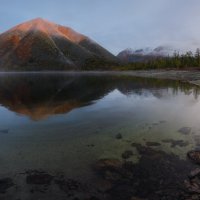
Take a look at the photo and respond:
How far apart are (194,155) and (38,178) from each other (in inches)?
444

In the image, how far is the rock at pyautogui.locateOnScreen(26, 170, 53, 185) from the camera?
14602 mm

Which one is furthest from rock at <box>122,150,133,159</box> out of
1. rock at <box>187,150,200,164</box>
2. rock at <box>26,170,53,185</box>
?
rock at <box>26,170,53,185</box>

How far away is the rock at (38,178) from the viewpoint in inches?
575

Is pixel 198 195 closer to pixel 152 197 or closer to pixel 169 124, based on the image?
pixel 152 197

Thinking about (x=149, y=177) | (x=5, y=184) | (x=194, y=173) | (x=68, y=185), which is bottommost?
(x=149, y=177)

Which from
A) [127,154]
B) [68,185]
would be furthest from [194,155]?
[68,185]

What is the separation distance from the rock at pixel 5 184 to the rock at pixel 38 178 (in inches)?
39.0

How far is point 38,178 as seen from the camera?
1505 centimetres

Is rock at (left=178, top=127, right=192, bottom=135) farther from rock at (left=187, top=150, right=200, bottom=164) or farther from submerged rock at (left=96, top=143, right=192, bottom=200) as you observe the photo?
submerged rock at (left=96, top=143, right=192, bottom=200)

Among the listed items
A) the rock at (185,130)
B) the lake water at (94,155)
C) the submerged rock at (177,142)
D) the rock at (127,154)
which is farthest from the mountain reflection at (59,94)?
the rock at (185,130)

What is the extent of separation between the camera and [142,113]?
115 ft

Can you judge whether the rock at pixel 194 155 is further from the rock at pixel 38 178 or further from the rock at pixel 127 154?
the rock at pixel 38 178

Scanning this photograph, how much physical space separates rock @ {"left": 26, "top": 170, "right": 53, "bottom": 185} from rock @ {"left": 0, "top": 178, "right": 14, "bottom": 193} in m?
0.99

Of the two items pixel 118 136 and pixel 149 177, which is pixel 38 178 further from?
pixel 118 136
